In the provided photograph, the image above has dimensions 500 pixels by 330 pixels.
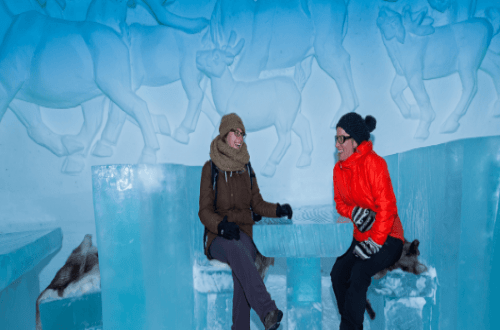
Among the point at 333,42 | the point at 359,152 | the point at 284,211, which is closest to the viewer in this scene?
the point at 359,152

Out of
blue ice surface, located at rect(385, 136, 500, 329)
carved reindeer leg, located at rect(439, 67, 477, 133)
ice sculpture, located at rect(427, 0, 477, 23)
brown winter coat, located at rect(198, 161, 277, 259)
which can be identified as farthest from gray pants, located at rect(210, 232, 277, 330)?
ice sculpture, located at rect(427, 0, 477, 23)

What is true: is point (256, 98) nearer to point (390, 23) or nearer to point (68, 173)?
point (390, 23)

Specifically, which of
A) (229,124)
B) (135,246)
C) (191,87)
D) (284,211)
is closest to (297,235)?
(284,211)

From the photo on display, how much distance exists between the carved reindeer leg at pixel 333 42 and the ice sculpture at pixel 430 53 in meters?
0.44

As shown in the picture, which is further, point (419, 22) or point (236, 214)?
point (419, 22)

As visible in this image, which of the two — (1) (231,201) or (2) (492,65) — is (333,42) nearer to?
(2) (492,65)

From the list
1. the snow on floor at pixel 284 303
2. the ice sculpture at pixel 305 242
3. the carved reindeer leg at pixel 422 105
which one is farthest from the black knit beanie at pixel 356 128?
the carved reindeer leg at pixel 422 105

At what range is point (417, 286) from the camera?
1724 millimetres

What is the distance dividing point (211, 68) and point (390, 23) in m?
1.84

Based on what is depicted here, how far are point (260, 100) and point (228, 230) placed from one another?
1641mm

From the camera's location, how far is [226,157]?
191cm

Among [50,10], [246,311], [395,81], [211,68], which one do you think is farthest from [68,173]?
[395,81]

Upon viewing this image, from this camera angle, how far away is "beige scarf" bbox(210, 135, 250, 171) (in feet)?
6.21

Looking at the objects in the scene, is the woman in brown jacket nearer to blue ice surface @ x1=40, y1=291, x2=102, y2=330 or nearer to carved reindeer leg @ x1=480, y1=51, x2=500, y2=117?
blue ice surface @ x1=40, y1=291, x2=102, y2=330
